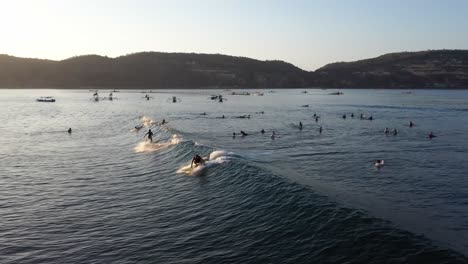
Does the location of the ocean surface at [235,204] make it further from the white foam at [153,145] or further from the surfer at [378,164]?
the surfer at [378,164]

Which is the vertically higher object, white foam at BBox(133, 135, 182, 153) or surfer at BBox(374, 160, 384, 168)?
surfer at BBox(374, 160, 384, 168)

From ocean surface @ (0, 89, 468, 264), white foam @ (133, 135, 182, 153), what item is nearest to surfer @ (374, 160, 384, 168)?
ocean surface @ (0, 89, 468, 264)

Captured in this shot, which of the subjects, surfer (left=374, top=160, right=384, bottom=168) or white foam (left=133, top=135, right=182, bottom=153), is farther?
white foam (left=133, top=135, right=182, bottom=153)

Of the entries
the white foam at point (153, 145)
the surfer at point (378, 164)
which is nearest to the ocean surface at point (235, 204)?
the white foam at point (153, 145)

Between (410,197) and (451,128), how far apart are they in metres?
53.9

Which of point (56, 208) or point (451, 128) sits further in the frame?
point (451, 128)

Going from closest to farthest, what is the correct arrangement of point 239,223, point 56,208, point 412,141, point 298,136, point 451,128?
point 239,223 → point 56,208 → point 412,141 → point 298,136 → point 451,128

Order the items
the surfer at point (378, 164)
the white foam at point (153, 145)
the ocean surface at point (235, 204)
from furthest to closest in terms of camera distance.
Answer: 1. the white foam at point (153, 145)
2. the surfer at point (378, 164)
3. the ocean surface at point (235, 204)

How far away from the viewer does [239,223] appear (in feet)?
80.0

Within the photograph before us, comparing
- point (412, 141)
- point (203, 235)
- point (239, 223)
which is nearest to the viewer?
point (203, 235)

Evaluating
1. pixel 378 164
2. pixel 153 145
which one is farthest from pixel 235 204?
pixel 153 145

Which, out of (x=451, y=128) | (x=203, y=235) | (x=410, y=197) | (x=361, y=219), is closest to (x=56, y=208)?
(x=203, y=235)

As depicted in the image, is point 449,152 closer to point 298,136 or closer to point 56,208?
point 298,136

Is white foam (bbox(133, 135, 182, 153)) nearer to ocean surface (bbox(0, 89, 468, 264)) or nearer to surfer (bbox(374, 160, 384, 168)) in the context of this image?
ocean surface (bbox(0, 89, 468, 264))
